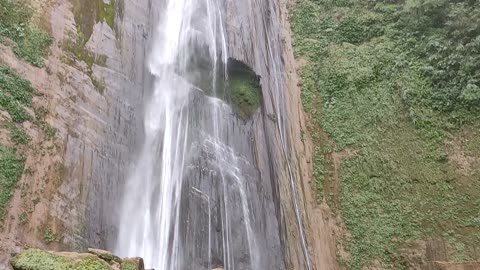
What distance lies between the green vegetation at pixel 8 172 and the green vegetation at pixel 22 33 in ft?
10.4

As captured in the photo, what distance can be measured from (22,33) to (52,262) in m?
7.83

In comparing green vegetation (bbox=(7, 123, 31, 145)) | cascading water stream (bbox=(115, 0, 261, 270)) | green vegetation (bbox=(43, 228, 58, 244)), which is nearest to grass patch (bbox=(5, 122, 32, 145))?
green vegetation (bbox=(7, 123, 31, 145))

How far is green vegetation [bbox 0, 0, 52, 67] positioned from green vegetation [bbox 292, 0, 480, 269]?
10.2 metres

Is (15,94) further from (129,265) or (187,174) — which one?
(129,265)

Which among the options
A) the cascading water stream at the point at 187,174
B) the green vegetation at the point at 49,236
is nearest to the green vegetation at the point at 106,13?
the cascading water stream at the point at 187,174

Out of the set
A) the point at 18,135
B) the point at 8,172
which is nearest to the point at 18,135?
the point at 18,135

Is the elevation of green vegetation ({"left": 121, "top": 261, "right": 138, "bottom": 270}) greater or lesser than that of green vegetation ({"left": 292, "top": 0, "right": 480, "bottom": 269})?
lesser

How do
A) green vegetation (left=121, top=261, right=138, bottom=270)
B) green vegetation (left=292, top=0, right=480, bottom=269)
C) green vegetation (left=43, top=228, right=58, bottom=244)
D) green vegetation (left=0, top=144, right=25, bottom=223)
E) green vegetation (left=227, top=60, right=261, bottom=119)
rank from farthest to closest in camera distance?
green vegetation (left=227, top=60, right=261, bottom=119) < green vegetation (left=292, top=0, right=480, bottom=269) < green vegetation (left=43, top=228, right=58, bottom=244) < green vegetation (left=0, top=144, right=25, bottom=223) < green vegetation (left=121, top=261, right=138, bottom=270)

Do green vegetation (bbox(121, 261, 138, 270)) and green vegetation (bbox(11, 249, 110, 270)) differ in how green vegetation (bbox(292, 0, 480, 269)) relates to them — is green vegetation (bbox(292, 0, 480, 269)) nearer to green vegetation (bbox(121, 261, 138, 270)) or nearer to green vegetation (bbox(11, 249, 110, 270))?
green vegetation (bbox(121, 261, 138, 270))

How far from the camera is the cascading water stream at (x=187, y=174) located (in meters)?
12.8

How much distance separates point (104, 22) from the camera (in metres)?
15.1

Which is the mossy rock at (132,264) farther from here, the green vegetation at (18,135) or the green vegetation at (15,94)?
the green vegetation at (15,94)

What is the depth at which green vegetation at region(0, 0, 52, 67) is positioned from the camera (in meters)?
12.9

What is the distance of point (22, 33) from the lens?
13.1 meters
